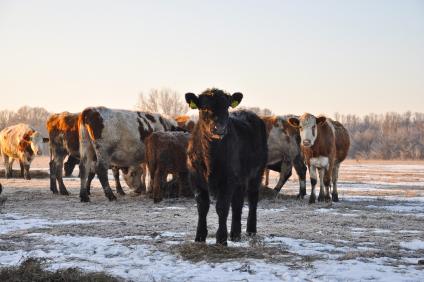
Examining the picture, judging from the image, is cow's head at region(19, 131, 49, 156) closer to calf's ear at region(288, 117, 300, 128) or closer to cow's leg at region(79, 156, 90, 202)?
cow's leg at region(79, 156, 90, 202)

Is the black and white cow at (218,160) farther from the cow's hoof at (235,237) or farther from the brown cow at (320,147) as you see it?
the brown cow at (320,147)

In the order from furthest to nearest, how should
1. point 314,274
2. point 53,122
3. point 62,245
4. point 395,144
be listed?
1. point 395,144
2. point 53,122
3. point 62,245
4. point 314,274

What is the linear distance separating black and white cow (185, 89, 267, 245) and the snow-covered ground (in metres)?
0.42

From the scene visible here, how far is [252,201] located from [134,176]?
8839 mm

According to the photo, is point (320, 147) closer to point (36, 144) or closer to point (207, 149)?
point (207, 149)

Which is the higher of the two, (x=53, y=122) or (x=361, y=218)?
(x=53, y=122)

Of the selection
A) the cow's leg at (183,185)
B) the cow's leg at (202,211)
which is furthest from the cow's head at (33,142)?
the cow's leg at (202,211)

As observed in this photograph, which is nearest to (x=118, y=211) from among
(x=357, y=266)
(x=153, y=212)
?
(x=153, y=212)

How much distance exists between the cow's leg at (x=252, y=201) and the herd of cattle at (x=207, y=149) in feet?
0.05

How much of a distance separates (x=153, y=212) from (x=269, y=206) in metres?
2.93

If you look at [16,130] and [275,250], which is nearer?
[275,250]

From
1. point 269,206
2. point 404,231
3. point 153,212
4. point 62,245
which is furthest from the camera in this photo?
point 269,206

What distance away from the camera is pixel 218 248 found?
6734 mm

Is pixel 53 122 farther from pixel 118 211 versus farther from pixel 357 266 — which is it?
pixel 357 266
